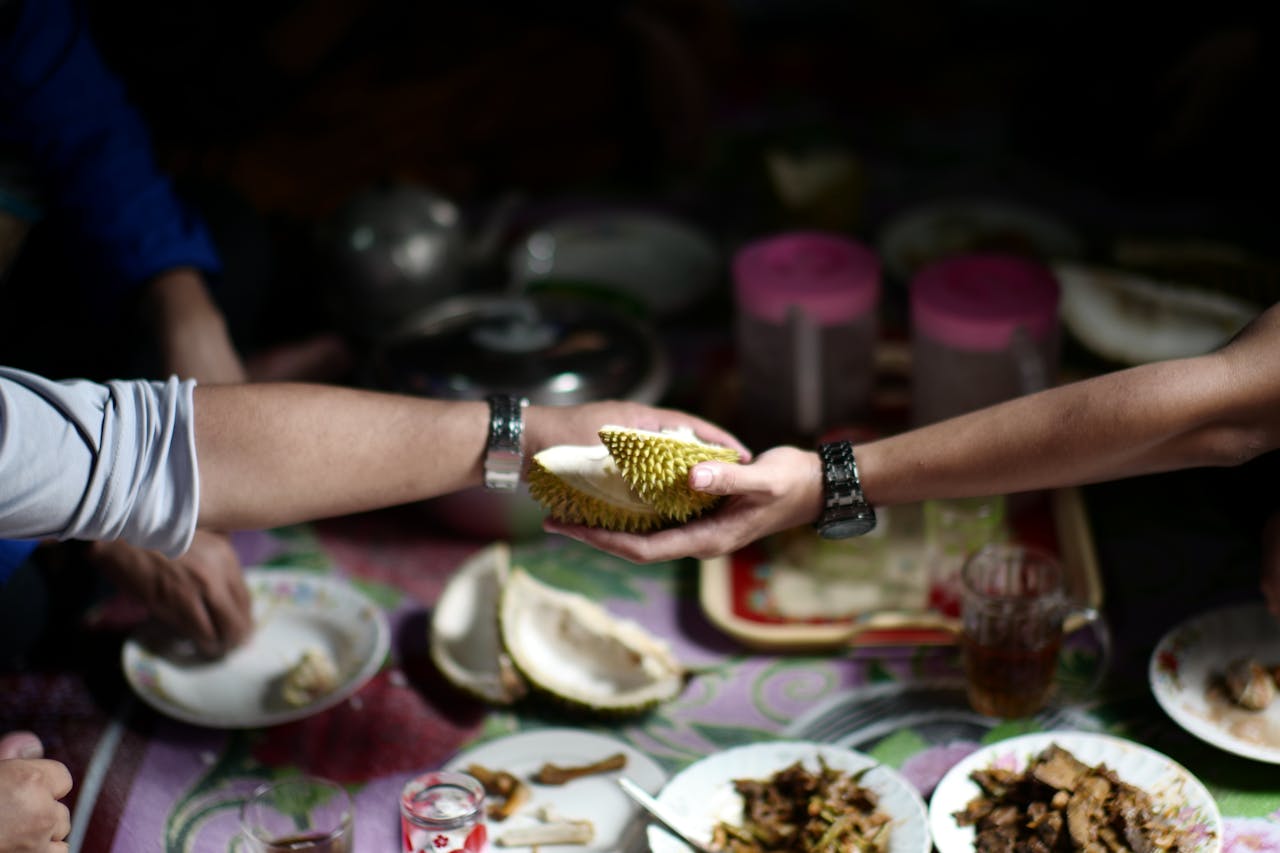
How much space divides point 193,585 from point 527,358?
556mm

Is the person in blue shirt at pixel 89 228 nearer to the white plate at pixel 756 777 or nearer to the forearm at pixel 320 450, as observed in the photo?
the forearm at pixel 320 450

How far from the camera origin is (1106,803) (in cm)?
122

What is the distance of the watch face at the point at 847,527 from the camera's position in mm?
1360

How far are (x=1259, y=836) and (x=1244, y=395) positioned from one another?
1.43 feet

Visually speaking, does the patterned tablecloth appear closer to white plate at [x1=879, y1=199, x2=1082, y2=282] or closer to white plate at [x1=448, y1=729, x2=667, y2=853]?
white plate at [x1=448, y1=729, x2=667, y2=853]

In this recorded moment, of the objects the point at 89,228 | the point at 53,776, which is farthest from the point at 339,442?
the point at 89,228

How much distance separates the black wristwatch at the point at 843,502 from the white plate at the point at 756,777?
0.78 ft

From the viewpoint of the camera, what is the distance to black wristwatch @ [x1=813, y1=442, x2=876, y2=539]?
53.6 inches

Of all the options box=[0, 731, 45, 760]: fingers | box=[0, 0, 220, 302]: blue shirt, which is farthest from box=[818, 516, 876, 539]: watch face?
box=[0, 0, 220, 302]: blue shirt

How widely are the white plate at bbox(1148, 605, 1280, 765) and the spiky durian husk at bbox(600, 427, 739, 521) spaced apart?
0.56m

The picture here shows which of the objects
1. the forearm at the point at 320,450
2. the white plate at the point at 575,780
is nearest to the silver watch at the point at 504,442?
the forearm at the point at 320,450

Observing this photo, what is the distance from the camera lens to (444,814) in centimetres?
126

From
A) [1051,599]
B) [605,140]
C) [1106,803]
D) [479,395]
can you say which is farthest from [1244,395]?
[605,140]

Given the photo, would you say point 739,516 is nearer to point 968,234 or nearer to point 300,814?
point 300,814
